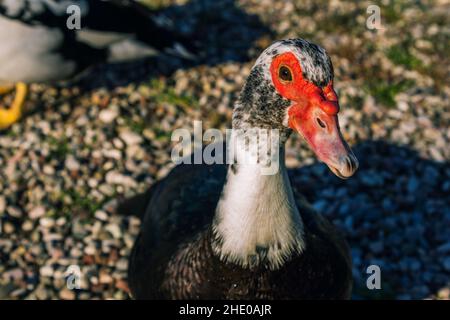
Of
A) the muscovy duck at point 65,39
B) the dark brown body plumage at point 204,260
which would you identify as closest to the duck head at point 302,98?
the dark brown body plumage at point 204,260

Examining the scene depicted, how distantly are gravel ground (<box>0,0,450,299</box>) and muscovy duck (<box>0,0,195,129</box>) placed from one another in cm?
41

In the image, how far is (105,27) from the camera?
5.89 meters

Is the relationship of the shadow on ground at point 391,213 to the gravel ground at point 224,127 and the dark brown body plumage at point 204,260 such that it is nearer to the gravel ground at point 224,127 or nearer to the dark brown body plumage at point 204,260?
the gravel ground at point 224,127

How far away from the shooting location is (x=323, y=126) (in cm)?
271

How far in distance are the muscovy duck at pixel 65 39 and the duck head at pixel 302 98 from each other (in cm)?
337

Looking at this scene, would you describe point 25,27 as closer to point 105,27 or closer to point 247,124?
point 105,27

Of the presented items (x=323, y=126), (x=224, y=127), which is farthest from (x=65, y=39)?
(x=323, y=126)

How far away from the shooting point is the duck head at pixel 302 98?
266 cm

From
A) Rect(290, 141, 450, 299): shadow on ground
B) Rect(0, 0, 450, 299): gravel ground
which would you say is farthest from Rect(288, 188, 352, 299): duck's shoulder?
Rect(0, 0, 450, 299): gravel ground

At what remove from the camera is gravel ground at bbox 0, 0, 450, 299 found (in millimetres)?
4797

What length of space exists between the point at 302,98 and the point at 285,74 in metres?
0.14

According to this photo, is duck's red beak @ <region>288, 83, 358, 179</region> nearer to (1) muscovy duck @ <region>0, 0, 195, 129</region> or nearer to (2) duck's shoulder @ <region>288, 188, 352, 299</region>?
(2) duck's shoulder @ <region>288, 188, 352, 299</region>

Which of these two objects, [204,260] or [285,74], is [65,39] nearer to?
[204,260]

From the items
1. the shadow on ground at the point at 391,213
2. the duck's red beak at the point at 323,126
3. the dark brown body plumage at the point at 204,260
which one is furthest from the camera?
the shadow on ground at the point at 391,213
